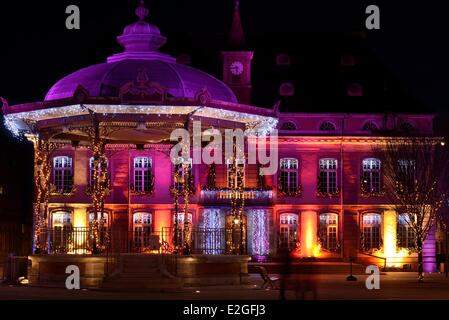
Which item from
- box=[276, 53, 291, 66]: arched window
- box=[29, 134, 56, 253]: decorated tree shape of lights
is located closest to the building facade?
box=[276, 53, 291, 66]: arched window

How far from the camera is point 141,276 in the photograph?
125 ft

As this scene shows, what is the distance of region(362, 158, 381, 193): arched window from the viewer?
2918 inches

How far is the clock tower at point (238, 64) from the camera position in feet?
243

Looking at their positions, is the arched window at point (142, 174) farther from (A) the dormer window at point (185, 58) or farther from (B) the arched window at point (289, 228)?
(B) the arched window at point (289, 228)

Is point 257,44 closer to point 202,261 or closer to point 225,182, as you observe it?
point 225,182

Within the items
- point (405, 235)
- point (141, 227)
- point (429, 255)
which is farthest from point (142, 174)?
point (429, 255)

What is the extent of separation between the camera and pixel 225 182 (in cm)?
7306

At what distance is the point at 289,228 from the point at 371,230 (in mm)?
5275

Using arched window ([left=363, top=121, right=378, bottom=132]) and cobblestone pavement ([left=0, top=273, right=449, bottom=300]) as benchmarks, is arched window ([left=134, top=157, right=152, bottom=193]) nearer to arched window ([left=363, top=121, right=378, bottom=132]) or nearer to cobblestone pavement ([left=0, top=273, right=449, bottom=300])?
arched window ([left=363, top=121, right=378, bottom=132])

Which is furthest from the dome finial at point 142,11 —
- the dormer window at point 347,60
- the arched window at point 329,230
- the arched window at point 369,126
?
the dormer window at point 347,60

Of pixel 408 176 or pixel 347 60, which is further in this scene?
pixel 347 60

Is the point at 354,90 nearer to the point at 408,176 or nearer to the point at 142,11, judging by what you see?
the point at 408,176
